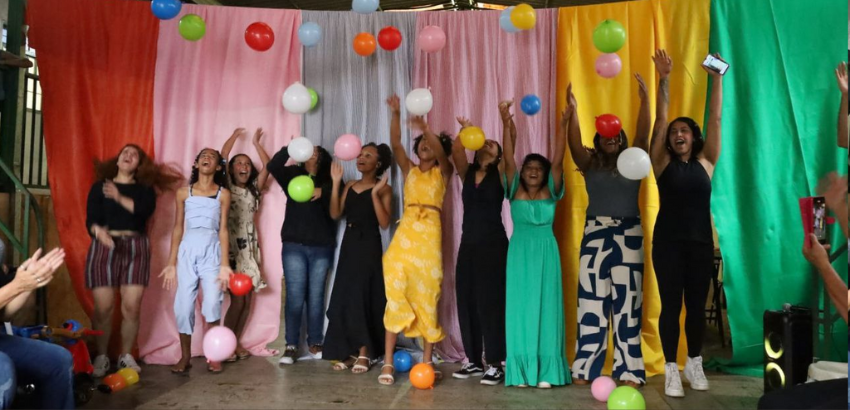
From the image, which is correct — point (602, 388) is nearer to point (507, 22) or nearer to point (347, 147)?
point (347, 147)

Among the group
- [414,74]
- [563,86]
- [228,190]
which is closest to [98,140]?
[228,190]

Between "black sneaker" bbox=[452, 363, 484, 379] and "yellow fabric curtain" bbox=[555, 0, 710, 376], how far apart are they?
68cm

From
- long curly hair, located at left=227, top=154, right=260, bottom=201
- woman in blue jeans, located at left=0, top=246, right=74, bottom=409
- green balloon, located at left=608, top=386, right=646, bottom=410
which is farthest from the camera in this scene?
long curly hair, located at left=227, top=154, right=260, bottom=201

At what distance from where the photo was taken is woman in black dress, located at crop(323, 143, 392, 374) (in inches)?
168

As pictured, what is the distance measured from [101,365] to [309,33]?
2.49 meters

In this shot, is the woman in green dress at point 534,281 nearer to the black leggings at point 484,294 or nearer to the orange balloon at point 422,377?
the black leggings at point 484,294

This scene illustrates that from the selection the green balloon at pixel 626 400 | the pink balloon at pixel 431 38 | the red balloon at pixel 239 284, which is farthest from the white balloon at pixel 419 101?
the green balloon at pixel 626 400

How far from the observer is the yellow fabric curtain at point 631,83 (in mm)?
4164

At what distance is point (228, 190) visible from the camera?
437 cm

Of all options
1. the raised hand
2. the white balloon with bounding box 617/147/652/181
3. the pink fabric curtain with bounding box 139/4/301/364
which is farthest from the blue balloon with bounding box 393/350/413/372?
the raised hand

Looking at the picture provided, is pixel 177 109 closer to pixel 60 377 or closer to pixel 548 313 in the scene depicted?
pixel 60 377

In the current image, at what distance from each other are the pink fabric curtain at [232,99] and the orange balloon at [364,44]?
22.6 inches

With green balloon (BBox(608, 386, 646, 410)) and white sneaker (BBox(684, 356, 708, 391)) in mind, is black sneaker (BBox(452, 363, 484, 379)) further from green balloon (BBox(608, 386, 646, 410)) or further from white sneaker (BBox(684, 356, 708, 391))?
white sneaker (BBox(684, 356, 708, 391))

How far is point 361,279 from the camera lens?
429cm
